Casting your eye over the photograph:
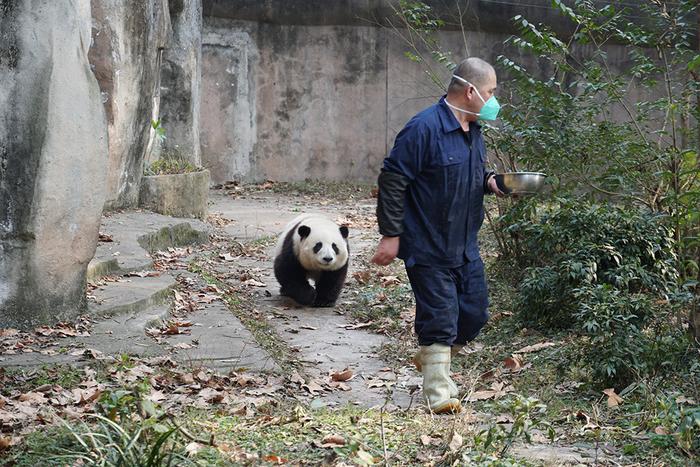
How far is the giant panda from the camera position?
27.7 ft

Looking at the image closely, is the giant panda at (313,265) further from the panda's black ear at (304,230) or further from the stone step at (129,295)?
the stone step at (129,295)

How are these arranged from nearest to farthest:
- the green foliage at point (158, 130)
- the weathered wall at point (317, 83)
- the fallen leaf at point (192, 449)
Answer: the fallen leaf at point (192, 449)
the green foliage at point (158, 130)
the weathered wall at point (317, 83)

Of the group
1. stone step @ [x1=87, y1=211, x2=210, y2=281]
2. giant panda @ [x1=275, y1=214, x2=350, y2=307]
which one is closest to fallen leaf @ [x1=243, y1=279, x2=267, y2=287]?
giant panda @ [x1=275, y1=214, x2=350, y2=307]

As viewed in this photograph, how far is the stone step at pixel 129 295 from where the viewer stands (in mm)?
6577

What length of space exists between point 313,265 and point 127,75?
3.36 meters

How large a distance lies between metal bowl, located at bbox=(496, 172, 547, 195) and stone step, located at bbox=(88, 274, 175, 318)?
2.99m

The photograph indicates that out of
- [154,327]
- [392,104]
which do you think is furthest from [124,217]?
[392,104]

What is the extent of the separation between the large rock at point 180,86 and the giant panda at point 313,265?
5.25 metres

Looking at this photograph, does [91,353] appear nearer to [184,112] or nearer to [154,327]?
[154,327]

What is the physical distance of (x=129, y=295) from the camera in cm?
692

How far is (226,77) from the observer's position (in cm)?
1717

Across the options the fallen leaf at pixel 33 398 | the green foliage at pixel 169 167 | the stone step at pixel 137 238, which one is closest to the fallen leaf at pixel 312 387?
the fallen leaf at pixel 33 398

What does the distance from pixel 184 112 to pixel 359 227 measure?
10.4 ft

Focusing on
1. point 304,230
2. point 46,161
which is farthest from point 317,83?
point 46,161
